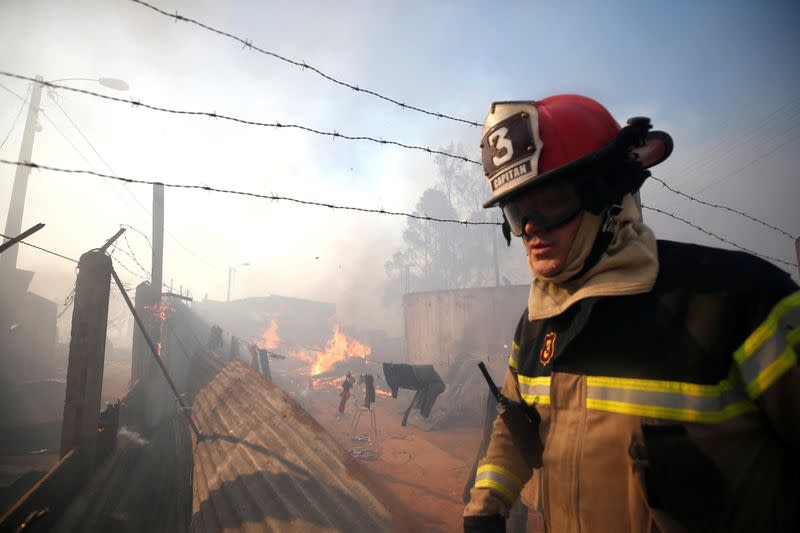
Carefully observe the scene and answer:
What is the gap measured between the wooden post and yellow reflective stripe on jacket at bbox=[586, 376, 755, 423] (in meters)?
8.29

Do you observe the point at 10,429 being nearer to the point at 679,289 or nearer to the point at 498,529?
the point at 498,529

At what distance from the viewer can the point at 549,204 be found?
1.63 meters

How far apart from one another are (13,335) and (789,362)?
29.8 m

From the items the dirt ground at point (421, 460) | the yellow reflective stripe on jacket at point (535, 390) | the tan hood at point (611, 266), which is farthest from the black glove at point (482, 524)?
the dirt ground at point (421, 460)

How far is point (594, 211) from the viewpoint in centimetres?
154

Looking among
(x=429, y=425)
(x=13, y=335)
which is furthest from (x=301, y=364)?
(x=429, y=425)

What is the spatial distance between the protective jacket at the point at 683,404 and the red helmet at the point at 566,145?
498mm

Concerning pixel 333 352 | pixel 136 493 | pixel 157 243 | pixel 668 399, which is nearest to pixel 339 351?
pixel 333 352

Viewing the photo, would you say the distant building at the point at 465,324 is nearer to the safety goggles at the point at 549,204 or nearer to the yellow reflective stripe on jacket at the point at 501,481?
the yellow reflective stripe on jacket at the point at 501,481

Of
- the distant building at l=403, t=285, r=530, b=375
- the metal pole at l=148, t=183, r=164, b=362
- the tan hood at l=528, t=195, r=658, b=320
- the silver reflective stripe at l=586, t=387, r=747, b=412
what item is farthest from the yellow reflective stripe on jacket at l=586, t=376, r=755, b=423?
the distant building at l=403, t=285, r=530, b=375

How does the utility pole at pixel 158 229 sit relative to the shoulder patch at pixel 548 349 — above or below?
above

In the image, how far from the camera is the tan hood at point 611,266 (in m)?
1.33

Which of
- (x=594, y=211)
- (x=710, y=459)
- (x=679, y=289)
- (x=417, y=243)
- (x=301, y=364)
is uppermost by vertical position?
(x=417, y=243)

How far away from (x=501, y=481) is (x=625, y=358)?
101cm
